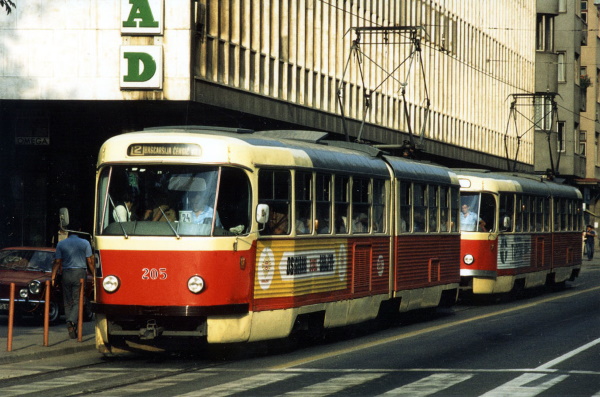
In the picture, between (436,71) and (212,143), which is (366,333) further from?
(436,71)

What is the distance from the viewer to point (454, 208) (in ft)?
75.7

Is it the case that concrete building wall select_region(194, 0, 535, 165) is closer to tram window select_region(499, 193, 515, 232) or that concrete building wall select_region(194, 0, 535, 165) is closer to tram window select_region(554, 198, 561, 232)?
tram window select_region(499, 193, 515, 232)

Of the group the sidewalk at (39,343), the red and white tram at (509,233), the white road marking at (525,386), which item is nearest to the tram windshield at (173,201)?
the sidewalk at (39,343)

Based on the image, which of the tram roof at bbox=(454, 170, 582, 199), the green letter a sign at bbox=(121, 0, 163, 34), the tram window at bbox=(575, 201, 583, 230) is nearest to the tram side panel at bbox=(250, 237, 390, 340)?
the tram roof at bbox=(454, 170, 582, 199)

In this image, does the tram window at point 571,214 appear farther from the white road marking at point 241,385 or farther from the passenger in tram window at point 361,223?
the white road marking at point 241,385

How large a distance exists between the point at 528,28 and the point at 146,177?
55677mm

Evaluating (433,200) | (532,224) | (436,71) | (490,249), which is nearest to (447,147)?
(436,71)

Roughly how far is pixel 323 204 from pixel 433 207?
18.1 feet

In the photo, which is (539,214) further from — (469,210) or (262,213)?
(262,213)

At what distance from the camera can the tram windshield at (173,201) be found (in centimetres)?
1415

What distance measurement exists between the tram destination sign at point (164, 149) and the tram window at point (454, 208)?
30.5 ft

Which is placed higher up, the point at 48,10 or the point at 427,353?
the point at 48,10

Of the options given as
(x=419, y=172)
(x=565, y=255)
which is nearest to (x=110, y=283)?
(x=419, y=172)

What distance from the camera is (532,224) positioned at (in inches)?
1150
